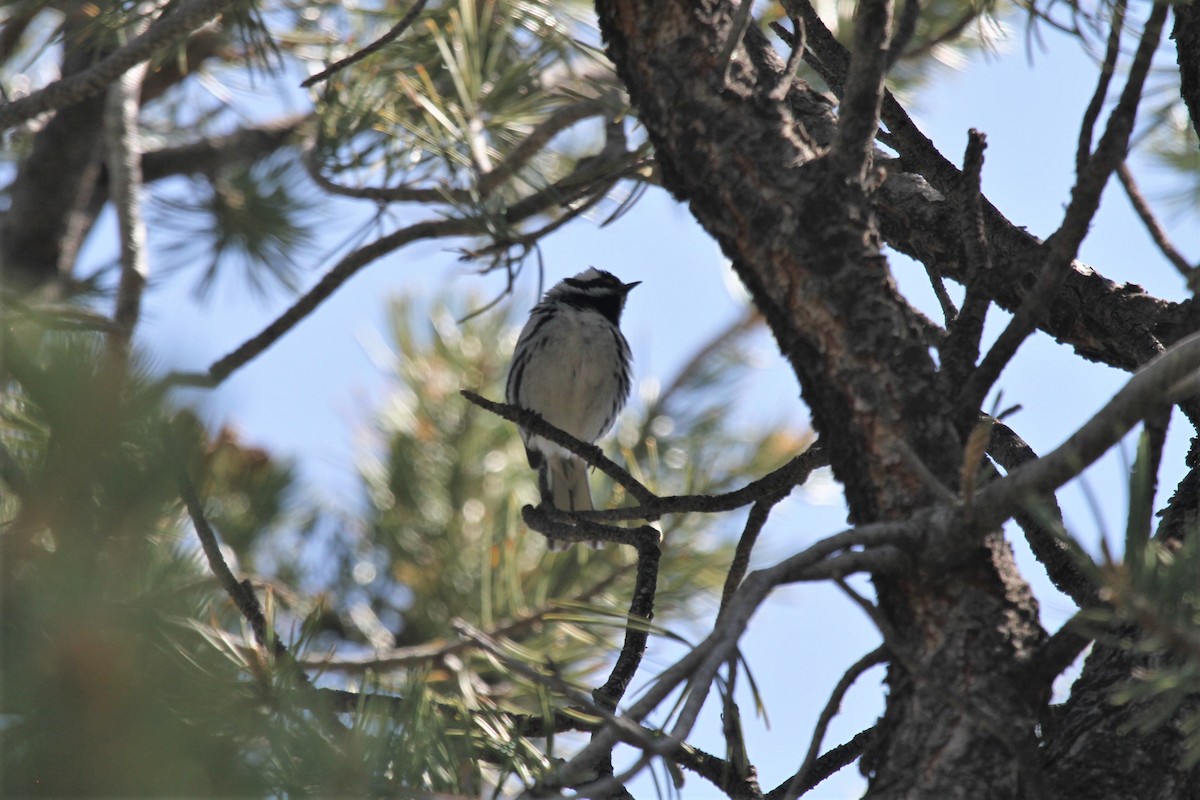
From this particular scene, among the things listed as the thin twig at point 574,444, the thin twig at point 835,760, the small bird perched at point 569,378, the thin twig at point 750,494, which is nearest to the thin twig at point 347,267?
the thin twig at point 574,444

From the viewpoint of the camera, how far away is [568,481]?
3922 millimetres

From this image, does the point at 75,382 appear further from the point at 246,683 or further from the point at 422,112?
the point at 422,112

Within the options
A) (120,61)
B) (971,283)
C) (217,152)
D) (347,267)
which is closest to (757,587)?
(971,283)

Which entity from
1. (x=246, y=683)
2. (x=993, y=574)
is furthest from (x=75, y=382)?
(x=993, y=574)

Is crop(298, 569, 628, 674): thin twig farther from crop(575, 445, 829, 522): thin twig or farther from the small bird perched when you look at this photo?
the small bird perched

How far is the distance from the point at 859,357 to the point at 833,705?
0.33 m

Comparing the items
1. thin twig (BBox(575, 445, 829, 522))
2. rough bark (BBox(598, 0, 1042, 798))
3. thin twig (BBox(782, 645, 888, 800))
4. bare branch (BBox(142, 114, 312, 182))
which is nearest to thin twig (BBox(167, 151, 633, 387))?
thin twig (BBox(575, 445, 829, 522))

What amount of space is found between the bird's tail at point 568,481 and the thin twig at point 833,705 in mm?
2701

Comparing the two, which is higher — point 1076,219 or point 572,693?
point 1076,219

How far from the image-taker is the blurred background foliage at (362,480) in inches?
31.6

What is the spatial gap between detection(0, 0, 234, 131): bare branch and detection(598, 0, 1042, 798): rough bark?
0.78 m

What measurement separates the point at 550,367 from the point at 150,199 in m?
1.42

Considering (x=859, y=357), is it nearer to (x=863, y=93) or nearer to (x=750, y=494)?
(x=863, y=93)

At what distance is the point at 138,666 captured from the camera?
81 cm
